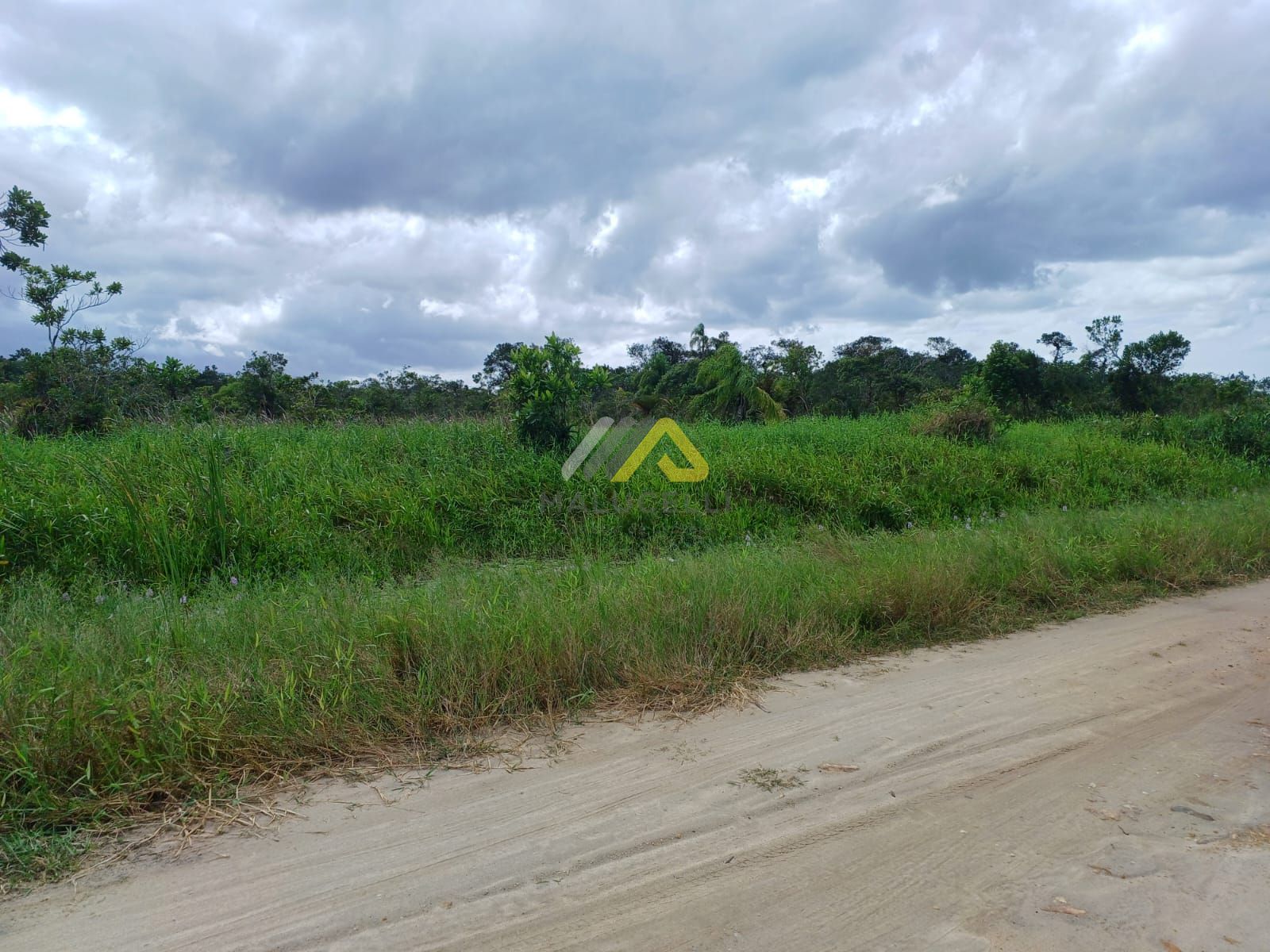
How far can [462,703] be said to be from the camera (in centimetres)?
369

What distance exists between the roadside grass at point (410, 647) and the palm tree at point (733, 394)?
43.2 ft

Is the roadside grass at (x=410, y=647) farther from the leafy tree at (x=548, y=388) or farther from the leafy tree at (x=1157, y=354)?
the leafy tree at (x=1157, y=354)

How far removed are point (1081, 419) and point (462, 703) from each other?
66.5ft

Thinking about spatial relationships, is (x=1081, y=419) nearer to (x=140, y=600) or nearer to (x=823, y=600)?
(x=823, y=600)

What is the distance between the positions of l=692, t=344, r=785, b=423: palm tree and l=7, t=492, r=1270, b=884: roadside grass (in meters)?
13.2

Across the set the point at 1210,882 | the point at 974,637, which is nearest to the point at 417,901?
the point at 1210,882

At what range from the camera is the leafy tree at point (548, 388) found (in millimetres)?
9758

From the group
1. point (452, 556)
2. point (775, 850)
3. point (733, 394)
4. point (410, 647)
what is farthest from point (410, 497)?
point (733, 394)

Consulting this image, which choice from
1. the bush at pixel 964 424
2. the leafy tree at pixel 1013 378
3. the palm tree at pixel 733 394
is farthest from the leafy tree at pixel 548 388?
the leafy tree at pixel 1013 378

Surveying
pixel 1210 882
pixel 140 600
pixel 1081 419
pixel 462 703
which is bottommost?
pixel 1210 882

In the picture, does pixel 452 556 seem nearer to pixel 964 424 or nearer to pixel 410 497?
pixel 410 497

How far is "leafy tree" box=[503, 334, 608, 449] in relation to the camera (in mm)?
9758

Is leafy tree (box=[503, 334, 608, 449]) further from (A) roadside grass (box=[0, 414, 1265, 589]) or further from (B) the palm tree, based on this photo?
(B) the palm tree

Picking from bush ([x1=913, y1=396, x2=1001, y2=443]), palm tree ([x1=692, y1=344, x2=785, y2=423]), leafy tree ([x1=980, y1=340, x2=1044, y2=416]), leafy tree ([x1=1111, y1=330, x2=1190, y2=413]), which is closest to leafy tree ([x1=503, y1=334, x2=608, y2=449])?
bush ([x1=913, y1=396, x2=1001, y2=443])
